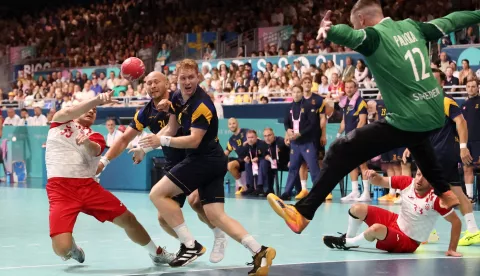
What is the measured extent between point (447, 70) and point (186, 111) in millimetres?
10706

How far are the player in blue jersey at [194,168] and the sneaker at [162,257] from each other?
21 cm

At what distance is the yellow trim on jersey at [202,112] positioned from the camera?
750 cm

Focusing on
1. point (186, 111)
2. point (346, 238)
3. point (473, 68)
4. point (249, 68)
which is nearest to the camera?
point (186, 111)

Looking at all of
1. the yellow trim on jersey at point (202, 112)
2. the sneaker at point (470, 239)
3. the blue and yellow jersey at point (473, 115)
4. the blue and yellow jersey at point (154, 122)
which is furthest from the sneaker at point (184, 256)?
the blue and yellow jersey at point (473, 115)

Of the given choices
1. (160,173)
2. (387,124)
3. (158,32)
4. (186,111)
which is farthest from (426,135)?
(158,32)

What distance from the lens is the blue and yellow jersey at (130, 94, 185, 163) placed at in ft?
26.7

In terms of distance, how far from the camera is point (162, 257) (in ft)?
26.5

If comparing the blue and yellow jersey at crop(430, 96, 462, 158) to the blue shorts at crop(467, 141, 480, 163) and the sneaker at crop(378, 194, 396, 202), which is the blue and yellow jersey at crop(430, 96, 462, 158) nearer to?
the blue shorts at crop(467, 141, 480, 163)

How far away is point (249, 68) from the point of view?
74.2ft

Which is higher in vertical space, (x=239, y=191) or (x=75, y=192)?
(x=75, y=192)

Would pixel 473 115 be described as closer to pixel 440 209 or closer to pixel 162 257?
pixel 440 209

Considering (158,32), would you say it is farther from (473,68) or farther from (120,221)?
(120,221)

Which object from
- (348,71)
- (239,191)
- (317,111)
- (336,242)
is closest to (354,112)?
(317,111)

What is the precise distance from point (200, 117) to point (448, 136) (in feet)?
13.9
